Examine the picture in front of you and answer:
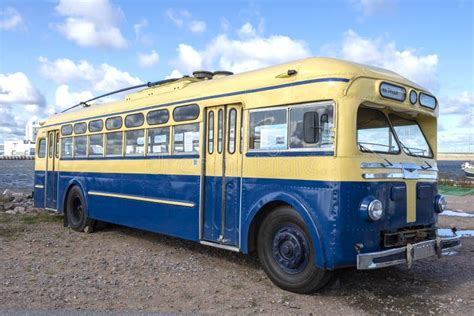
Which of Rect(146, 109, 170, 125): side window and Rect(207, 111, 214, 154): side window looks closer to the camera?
Rect(207, 111, 214, 154): side window

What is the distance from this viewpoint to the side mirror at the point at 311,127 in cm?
603

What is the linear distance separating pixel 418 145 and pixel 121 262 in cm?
495

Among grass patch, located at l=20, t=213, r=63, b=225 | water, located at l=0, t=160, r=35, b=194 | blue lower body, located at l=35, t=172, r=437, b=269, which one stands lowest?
water, located at l=0, t=160, r=35, b=194

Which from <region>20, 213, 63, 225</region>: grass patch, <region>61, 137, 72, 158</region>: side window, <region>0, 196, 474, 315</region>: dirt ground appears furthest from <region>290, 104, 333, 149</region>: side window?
<region>20, 213, 63, 225</region>: grass patch

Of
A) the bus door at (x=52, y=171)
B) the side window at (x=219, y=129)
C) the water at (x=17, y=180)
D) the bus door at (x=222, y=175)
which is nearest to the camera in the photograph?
the bus door at (x=222, y=175)

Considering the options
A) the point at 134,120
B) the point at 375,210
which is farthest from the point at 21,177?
the point at 375,210

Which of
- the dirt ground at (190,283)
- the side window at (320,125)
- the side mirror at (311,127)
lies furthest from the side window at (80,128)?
the side mirror at (311,127)

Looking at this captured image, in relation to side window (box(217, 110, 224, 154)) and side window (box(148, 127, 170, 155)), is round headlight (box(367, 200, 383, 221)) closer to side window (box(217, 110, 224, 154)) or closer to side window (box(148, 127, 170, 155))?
side window (box(217, 110, 224, 154))

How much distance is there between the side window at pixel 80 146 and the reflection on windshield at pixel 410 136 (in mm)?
7189

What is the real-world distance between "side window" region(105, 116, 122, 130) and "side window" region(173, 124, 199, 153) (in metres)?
2.08

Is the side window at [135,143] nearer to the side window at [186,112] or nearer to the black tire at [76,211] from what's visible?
the side window at [186,112]

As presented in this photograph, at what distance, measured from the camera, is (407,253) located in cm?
595

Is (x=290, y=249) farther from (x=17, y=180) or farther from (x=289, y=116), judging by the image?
(x=17, y=180)

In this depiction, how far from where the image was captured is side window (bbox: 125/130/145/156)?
30.2 ft
